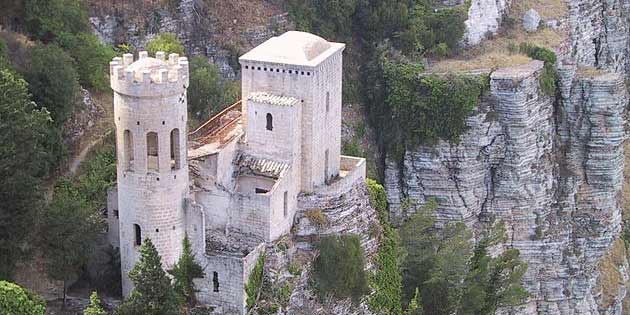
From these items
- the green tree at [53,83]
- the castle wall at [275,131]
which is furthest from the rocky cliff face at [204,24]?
the castle wall at [275,131]

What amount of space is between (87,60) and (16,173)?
14468 millimetres

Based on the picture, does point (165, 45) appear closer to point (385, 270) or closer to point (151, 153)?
point (151, 153)

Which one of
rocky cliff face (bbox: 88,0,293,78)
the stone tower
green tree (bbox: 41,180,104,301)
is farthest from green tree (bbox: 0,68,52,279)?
rocky cliff face (bbox: 88,0,293,78)

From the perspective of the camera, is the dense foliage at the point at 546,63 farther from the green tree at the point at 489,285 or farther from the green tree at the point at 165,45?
the green tree at the point at 165,45

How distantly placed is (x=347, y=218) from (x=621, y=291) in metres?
30.2

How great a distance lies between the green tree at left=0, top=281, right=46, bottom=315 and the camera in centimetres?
3067

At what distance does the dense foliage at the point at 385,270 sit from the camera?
41.2m

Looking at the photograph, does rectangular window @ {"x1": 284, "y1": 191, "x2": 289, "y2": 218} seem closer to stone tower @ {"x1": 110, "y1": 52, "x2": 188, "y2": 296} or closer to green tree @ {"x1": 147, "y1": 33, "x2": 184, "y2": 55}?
stone tower @ {"x1": 110, "y1": 52, "x2": 188, "y2": 296}

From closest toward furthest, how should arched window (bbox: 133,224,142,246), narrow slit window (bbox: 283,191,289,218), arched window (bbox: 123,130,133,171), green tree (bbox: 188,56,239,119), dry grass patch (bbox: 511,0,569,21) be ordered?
arched window (bbox: 123,130,133,171) < arched window (bbox: 133,224,142,246) < narrow slit window (bbox: 283,191,289,218) < green tree (bbox: 188,56,239,119) < dry grass patch (bbox: 511,0,569,21)

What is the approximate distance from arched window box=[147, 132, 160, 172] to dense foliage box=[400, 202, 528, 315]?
12.7 m

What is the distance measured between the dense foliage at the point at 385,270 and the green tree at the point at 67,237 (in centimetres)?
1080

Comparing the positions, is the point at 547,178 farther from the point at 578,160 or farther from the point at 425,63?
the point at 425,63

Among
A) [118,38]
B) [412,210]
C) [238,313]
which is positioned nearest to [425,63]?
[412,210]

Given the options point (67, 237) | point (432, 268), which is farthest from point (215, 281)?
point (432, 268)
